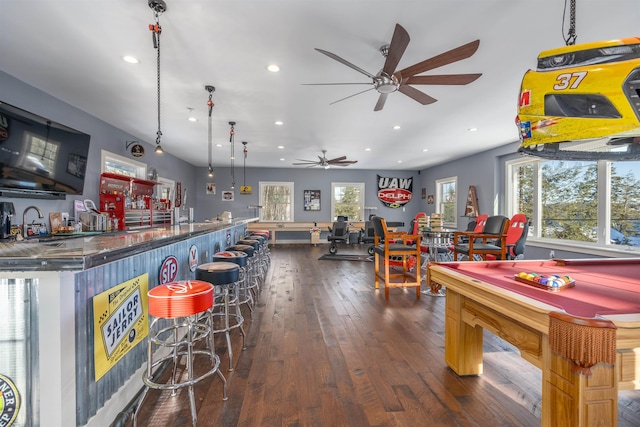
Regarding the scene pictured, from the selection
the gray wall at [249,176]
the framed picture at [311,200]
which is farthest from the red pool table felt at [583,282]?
the framed picture at [311,200]

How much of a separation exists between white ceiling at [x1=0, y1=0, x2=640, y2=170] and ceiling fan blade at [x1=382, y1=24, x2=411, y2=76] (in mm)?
289

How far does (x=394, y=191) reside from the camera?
36.4 ft

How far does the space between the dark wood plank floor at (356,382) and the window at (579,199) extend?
3697mm

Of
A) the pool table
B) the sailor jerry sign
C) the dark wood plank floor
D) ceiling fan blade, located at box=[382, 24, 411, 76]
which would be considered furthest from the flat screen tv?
the sailor jerry sign

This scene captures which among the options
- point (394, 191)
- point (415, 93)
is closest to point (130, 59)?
point (415, 93)

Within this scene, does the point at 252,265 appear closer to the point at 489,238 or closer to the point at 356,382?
the point at 356,382

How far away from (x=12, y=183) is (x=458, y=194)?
921 cm

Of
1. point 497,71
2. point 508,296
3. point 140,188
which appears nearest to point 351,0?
point 497,71

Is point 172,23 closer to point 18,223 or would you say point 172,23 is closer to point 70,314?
point 70,314

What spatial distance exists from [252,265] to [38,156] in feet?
9.45

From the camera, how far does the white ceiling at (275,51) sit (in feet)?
7.29

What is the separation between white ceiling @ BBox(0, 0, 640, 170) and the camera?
2.22 metres

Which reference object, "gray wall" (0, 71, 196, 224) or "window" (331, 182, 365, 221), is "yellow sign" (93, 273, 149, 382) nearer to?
"gray wall" (0, 71, 196, 224)

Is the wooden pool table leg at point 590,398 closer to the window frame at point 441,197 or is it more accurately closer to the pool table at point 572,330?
the pool table at point 572,330
